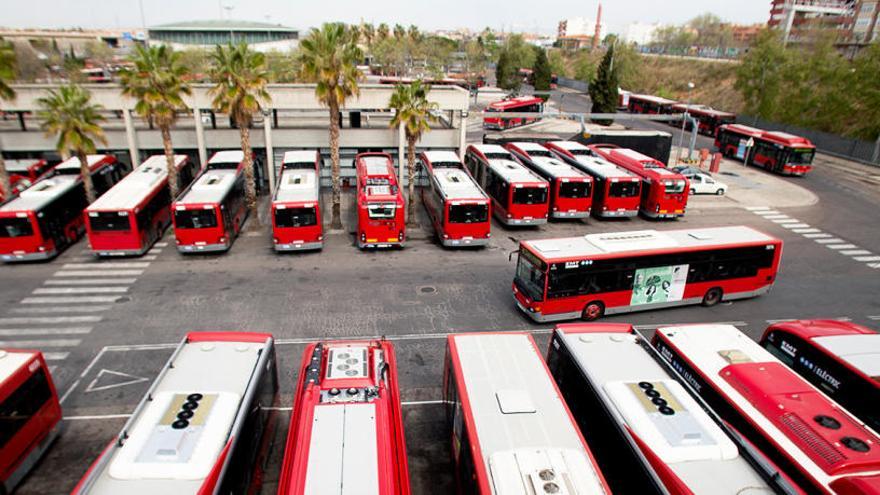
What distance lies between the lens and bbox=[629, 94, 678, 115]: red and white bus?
6900cm

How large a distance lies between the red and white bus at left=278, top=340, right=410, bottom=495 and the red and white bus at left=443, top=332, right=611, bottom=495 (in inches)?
56.1

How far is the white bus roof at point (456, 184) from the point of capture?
27.3 meters

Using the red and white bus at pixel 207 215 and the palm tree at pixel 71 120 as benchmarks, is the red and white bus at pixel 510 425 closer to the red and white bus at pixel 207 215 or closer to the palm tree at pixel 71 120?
the red and white bus at pixel 207 215

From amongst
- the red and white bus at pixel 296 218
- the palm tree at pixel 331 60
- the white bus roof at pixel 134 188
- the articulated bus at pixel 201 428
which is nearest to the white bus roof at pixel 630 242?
the articulated bus at pixel 201 428

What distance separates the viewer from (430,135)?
3822 cm

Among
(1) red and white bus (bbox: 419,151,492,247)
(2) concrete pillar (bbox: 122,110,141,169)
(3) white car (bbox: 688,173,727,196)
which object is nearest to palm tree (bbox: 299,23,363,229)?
(1) red and white bus (bbox: 419,151,492,247)

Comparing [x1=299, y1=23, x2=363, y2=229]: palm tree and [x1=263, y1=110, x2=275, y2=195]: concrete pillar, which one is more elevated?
[x1=299, y1=23, x2=363, y2=229]: palm tree

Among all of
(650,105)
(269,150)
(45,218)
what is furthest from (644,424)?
(650,105)

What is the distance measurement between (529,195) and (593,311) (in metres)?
10.6

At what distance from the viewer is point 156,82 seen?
26.7 m

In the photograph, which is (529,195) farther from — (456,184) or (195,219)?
(195,219)

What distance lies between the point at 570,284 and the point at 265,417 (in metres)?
12.0

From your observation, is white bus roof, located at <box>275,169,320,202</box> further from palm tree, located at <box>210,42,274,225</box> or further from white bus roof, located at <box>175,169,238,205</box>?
palm tree, located at <box>210,42,274,225</box>

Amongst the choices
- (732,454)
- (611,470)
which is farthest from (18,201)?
(732,454)
